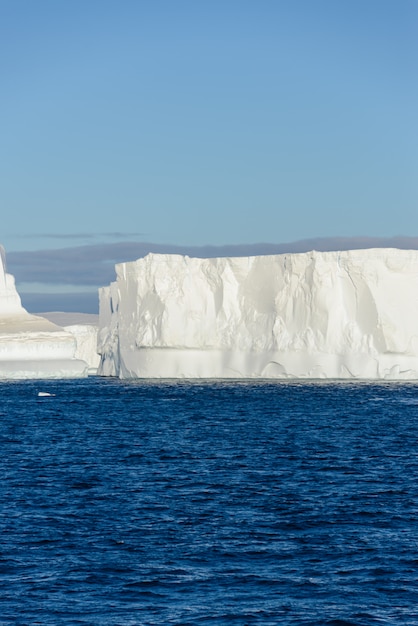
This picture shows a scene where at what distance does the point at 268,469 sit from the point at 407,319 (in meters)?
35.4

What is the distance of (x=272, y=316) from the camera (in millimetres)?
60281

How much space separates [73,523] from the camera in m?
16.9

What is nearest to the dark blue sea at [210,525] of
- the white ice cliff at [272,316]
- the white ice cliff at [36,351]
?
the white ice cliff at [272,316]

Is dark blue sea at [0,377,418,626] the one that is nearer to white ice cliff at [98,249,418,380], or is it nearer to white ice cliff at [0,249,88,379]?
white ice cliff at [98,249,418,380]

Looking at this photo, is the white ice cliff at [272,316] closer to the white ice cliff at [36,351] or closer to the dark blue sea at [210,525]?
the white ice cliff at [36,351]

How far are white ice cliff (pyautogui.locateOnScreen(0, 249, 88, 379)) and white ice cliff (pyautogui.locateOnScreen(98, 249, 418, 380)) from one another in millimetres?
15406

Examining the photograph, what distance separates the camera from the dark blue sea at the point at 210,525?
12.1 meters

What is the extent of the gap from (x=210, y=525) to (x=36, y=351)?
6497 centimetres

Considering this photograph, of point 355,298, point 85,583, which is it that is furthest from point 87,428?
point 355,298

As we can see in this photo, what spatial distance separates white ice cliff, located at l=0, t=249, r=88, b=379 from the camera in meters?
79.6

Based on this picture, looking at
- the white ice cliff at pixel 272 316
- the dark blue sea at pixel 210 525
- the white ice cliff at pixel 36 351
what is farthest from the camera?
the white ice cliff at pixel 36 351

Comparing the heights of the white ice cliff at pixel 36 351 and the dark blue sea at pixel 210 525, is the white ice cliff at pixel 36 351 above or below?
below

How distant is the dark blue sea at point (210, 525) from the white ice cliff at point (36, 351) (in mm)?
45776

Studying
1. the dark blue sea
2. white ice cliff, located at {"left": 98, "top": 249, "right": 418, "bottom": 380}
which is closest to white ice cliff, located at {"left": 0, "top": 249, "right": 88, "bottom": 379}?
white ice cliff, located at {"left": 98, "top": 249, "right": 418, "bottom": 380}
